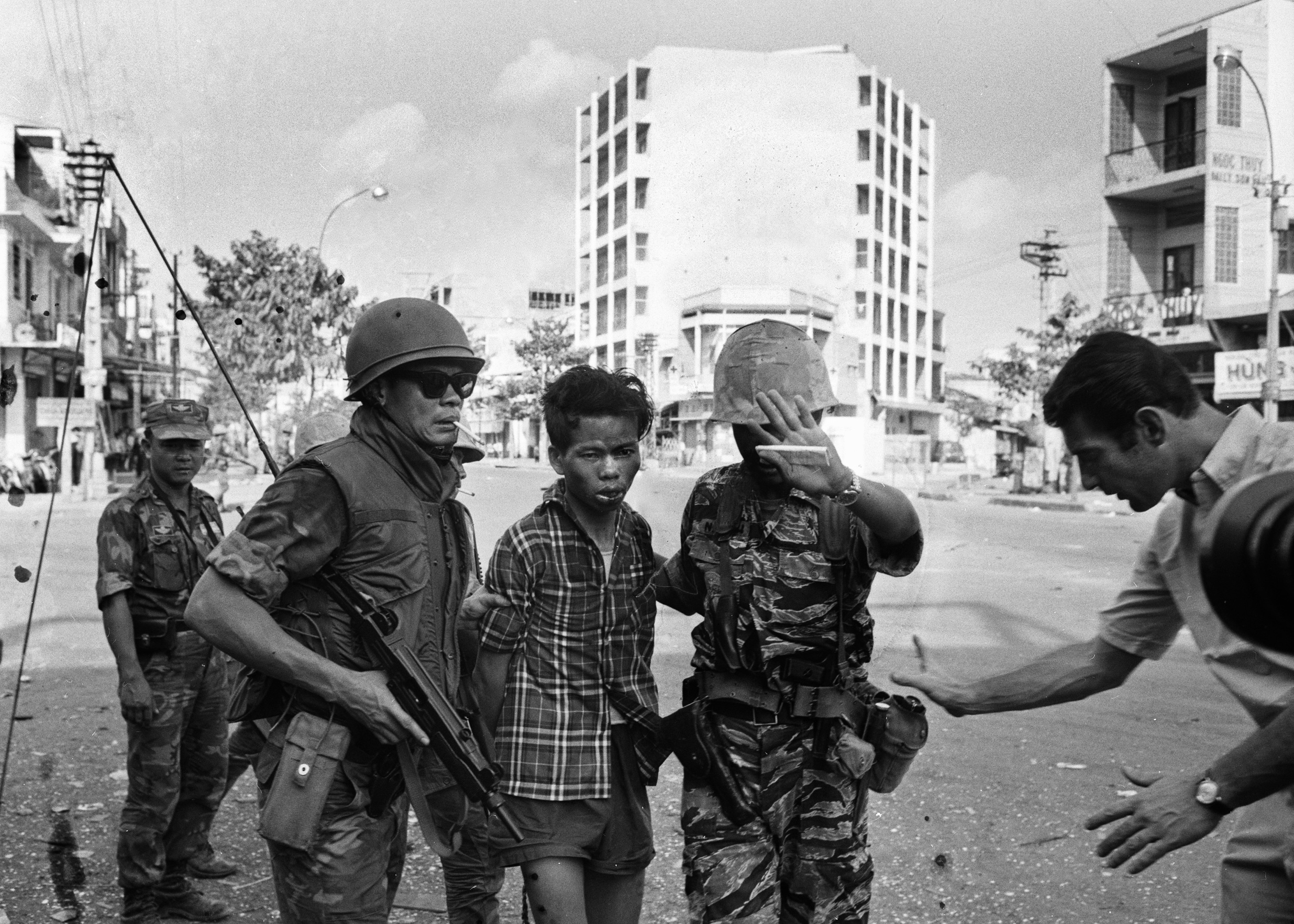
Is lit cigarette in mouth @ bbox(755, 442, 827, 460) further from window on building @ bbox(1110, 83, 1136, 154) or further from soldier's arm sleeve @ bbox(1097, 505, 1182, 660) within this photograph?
window on building @ bbox(1110, 83, 1136, 154)

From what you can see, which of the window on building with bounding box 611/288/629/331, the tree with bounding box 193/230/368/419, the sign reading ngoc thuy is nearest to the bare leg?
the tree with bounding box 193/230/368/419

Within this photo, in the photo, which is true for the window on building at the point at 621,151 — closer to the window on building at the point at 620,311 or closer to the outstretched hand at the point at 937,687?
the outstretched hand at the point at 937,687

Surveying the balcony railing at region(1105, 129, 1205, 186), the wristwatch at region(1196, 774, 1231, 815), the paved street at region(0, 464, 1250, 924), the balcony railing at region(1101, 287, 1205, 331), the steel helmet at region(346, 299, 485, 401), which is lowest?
the paved street at region(0, 464, 1250, 924)

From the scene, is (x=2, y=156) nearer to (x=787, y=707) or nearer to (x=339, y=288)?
(x=787, y=707)

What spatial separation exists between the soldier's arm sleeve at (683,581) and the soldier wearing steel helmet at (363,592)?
1.71ft

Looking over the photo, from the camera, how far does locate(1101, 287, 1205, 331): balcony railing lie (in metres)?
27.2

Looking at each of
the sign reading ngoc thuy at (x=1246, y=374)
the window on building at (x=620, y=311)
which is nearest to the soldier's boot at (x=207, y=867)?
the sign reading ngoc thuy at (x=1246, y=374)

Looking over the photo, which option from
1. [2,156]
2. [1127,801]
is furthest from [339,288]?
[1127,801]

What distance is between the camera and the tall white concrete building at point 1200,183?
25.7 m

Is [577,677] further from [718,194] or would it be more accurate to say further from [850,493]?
[718,194]

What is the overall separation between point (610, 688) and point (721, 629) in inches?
12.3

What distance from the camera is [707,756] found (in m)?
2.60

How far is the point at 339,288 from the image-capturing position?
984 cm

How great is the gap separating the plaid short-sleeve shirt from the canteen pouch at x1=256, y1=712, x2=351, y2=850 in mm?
499
